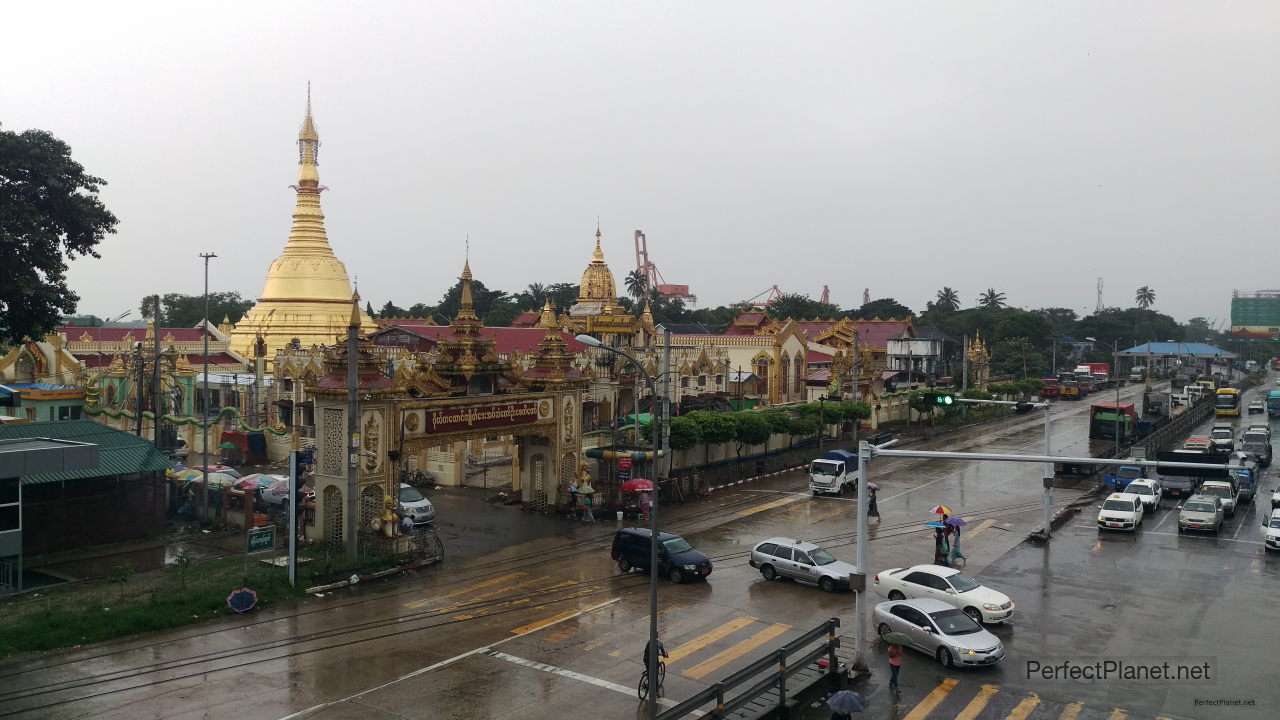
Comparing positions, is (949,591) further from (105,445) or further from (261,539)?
(105,445)

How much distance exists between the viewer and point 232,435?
49031mm

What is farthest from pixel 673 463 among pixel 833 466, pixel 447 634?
pixel 447 634

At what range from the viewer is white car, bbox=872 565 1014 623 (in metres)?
22.3

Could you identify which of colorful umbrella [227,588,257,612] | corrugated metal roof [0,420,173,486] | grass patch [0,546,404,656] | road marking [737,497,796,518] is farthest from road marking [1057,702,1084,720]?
corrugated metal roof [0,420,173,486]

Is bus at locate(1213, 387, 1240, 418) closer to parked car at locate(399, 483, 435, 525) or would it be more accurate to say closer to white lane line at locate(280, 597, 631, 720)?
parked car at locate(399, 483, 435, 525)

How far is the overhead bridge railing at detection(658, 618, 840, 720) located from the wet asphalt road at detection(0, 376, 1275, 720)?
1.15 m

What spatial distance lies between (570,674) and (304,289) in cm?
5956

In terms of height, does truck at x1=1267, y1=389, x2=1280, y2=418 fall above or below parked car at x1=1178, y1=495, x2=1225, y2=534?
above

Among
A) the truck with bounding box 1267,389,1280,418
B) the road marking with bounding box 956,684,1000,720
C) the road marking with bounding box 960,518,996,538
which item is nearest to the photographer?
the road marking with bounding box 956,684,1000,720

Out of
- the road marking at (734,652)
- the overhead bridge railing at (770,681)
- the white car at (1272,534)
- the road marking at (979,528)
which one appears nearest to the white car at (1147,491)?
the road marking at (979,528)

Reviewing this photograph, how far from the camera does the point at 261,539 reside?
87.7ft

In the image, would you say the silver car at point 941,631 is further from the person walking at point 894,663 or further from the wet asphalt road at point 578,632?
the person walking at point 894,663

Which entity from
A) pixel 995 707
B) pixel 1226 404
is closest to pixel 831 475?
pixel 995 707

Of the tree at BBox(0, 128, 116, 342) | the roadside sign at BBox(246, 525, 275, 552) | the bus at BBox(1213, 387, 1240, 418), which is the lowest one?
the roadside sign at BBox(246, 525, 275, 552)
